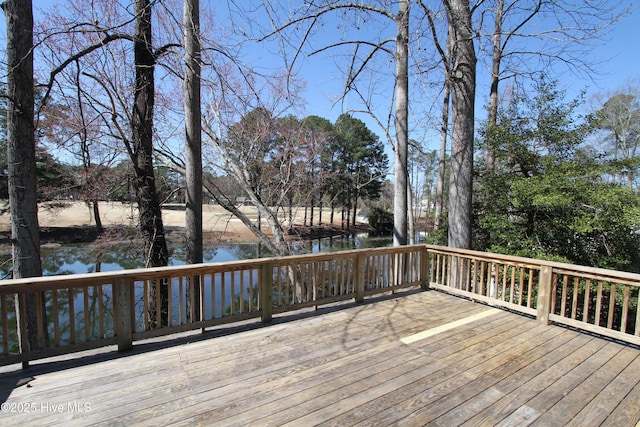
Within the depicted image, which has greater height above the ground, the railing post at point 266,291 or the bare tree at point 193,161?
the bare tree at point 193,161

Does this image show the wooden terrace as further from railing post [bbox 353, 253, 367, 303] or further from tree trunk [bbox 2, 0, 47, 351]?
tree trunk [bbox 2, 0, 47, 351]

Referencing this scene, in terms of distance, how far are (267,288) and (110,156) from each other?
4.81 metres

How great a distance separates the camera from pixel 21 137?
3.51 m

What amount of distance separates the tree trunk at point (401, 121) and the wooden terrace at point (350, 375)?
2621 millimetres

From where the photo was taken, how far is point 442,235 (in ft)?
24.5

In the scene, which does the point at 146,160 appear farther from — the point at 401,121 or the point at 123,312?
the point at 401,121

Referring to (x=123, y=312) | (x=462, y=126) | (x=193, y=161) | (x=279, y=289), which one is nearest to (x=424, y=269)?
(x=462, y=126)

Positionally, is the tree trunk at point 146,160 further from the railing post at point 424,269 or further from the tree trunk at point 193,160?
the railing post at point 424,269

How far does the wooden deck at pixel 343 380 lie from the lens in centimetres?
195

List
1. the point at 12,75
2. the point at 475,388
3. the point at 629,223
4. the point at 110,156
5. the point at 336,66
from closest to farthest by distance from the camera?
the point at 475,388 < the point at 12,75 < the point at 629,223 < the point at 110,156 < the point at 336,66

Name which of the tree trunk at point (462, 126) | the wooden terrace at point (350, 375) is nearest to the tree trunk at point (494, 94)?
the tree trunk at point (462, 126)

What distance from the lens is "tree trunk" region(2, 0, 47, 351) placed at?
135 inches

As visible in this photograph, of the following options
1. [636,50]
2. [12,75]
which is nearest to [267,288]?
[12,75]

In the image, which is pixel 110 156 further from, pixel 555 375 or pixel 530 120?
pixel 530 120
